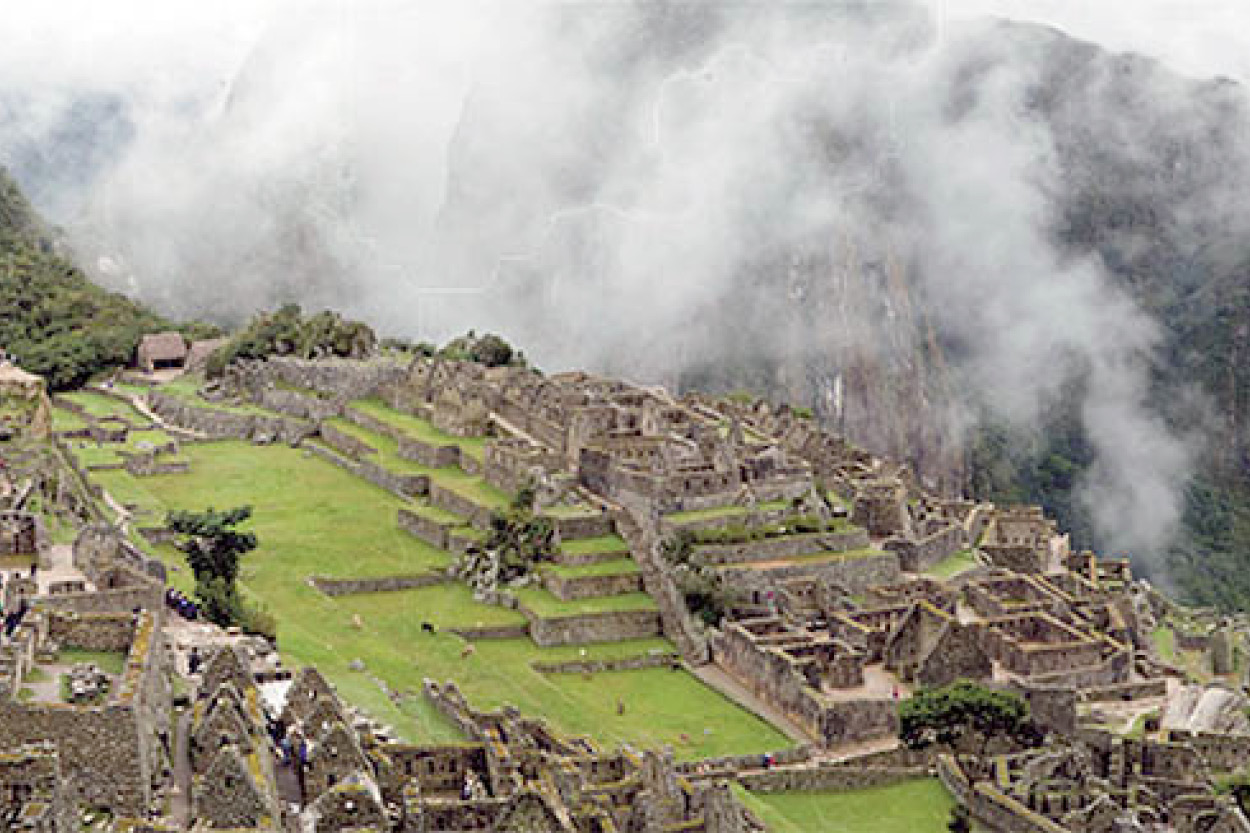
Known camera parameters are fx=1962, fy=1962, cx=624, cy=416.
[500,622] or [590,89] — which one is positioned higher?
[590,89]

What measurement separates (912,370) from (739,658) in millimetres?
69188

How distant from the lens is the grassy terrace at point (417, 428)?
51.8m

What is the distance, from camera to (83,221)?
289ft

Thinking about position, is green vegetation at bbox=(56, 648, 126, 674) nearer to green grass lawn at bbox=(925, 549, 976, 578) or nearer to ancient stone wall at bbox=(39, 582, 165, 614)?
ancient stone wall at bbox=(39, 582, 165, 614)

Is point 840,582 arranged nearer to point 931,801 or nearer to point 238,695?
point 931,801

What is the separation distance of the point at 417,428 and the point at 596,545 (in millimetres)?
11607

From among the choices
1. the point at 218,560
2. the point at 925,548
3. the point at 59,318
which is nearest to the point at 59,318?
the point at 59,318

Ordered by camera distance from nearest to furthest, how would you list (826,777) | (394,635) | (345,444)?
(826,777)
(394,635)
(345,444)

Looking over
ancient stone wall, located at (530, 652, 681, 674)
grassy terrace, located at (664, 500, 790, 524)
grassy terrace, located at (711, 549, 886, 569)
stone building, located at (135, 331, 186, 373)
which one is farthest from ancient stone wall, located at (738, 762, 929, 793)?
stone building, located at (135, 331, 186, 373)

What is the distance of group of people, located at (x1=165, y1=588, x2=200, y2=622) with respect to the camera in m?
28.3

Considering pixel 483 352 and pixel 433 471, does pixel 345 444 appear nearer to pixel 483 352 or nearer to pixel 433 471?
pixel 433 471

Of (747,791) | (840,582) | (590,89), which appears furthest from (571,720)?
(590,89)

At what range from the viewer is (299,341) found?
210 ft

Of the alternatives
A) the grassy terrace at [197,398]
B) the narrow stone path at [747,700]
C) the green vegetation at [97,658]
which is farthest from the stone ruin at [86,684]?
the grassy terrace at [197,398]
